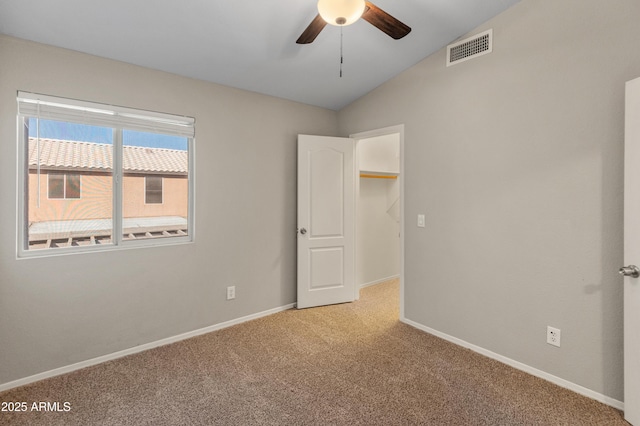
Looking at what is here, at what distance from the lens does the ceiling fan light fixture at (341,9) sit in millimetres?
1583

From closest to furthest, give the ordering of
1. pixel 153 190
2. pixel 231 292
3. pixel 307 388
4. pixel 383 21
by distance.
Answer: pixel 383 21 → pixel 307 388 → pixel 153 190 → pixel 231 292

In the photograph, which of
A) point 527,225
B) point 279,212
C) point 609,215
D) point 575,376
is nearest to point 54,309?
point 279,212

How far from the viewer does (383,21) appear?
1817 mm

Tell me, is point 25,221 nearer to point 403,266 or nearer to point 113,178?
point 113,178

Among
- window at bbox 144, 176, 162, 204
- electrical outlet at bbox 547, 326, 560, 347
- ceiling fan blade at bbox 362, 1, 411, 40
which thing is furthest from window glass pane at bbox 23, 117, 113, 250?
electrical outlet at bbox 547, 326, 560, 347

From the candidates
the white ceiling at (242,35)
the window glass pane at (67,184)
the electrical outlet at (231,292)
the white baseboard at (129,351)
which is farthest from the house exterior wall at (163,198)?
the white baseboard at (129,351)

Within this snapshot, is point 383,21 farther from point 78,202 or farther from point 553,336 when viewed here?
point 78,202

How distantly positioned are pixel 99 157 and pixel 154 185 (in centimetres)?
45

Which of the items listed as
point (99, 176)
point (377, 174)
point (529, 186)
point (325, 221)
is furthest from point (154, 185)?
point (529, 186)

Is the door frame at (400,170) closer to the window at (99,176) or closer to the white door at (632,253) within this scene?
the white door at (632,253)

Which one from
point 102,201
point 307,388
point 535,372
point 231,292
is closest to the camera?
point 307,388

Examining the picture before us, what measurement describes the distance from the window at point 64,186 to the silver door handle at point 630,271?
11.9 feet

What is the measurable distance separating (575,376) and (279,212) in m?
2.80

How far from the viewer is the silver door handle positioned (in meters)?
1.83
